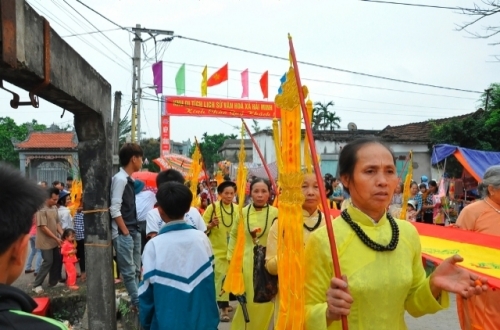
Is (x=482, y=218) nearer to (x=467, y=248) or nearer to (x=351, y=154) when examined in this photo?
(x=467, y=248)

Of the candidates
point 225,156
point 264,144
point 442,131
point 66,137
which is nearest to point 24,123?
point 66,137

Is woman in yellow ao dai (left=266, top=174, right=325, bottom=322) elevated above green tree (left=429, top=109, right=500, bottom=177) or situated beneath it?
situated beneath

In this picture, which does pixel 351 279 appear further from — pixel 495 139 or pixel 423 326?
pixel 495 139

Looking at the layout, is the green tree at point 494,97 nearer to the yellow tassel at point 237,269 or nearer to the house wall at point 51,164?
the yellow tassel at point 237,269

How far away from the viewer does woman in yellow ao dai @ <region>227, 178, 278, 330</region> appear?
5.33m

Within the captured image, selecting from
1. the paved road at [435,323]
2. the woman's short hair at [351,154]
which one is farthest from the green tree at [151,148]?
the woman's short hair at [351,154]

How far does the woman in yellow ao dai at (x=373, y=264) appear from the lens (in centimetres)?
224

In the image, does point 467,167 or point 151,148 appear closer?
point 467,167

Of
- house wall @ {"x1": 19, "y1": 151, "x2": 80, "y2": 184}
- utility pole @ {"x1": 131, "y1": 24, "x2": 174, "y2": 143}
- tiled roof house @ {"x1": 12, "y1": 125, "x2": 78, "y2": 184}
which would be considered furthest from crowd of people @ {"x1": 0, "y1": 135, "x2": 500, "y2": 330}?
tiled roof house @ {"x1": 12, "y1": 125, "x2": 78, "y2": 184}

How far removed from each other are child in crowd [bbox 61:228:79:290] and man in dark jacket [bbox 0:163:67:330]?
24.9 ft

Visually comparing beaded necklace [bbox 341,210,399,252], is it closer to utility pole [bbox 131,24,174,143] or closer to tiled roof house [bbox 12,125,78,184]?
utility pole [bbox 131,24,174,143]

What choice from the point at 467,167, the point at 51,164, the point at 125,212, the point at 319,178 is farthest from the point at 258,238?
the point at 51,164

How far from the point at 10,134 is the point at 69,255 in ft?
135

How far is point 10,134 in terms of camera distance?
151 feet
